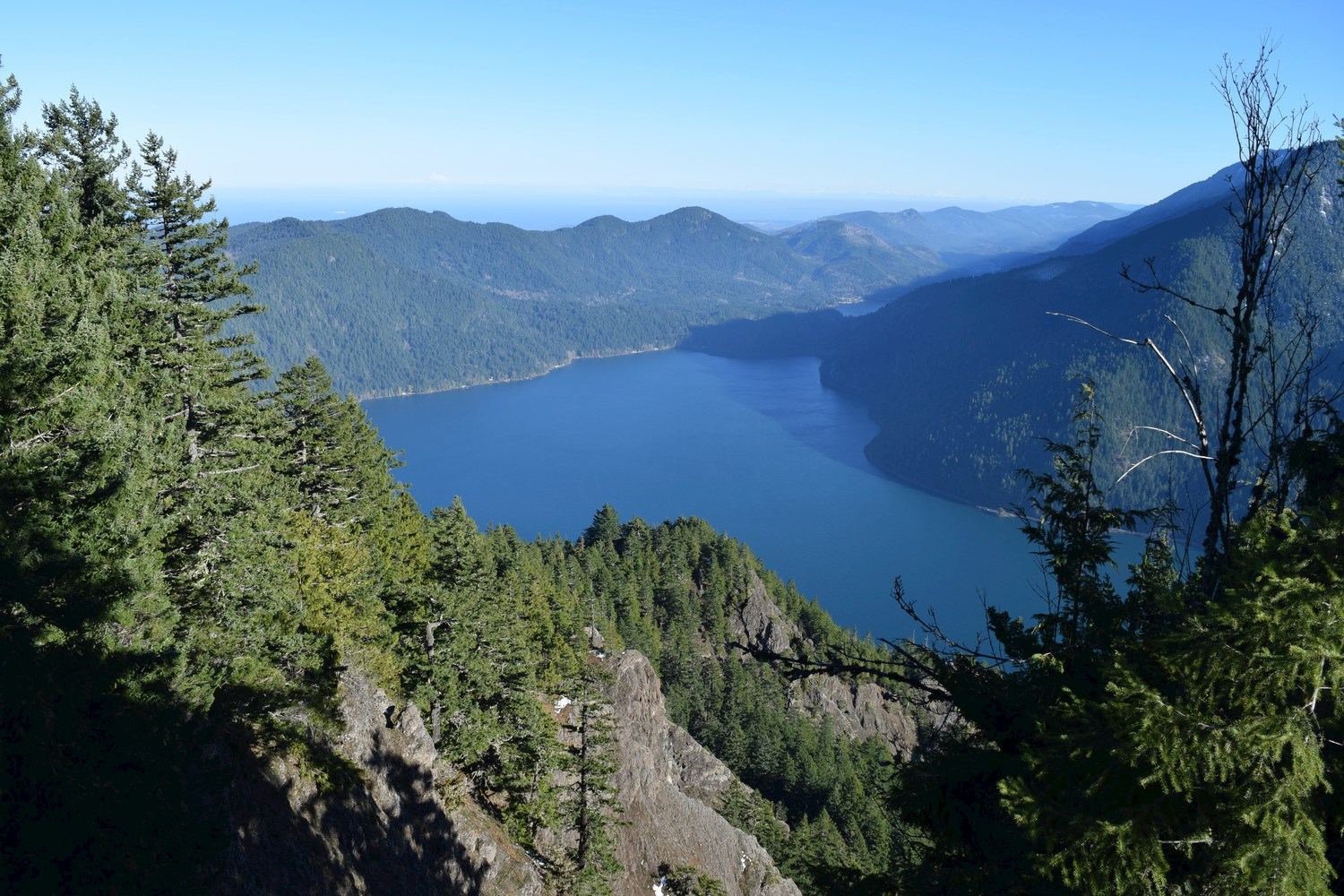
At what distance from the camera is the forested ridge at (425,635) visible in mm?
4047

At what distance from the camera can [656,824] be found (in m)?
26.2

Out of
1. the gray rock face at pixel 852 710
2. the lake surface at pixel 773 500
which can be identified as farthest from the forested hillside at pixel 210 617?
the lake surface at pixel 773 500

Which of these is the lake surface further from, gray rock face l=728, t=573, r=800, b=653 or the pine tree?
the pine tree

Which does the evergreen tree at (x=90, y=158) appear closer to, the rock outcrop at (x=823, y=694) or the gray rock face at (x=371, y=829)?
the gray rock face at (x=371, y=829)

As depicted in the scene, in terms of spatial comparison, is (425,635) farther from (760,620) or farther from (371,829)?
(760,620)

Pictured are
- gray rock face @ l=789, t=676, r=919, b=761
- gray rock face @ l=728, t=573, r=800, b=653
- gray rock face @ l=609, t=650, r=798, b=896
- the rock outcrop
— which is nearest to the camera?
gray rock face @ l=609, t=650, r=798, b=896

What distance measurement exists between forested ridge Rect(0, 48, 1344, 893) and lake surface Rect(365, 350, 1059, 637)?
2436 inches

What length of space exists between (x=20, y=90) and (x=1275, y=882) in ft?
70.7

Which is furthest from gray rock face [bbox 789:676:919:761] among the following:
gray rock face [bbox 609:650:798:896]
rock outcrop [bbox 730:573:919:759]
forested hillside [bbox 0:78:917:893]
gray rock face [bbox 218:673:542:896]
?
gray rock face [bbox 218:673:542:896]

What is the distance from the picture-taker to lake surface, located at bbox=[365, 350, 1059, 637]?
9769cm

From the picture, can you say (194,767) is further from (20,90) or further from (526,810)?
(20,90)

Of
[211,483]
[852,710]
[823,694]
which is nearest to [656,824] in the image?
[211,483]

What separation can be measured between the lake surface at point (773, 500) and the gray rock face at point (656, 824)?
162ft

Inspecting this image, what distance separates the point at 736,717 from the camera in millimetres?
49156
